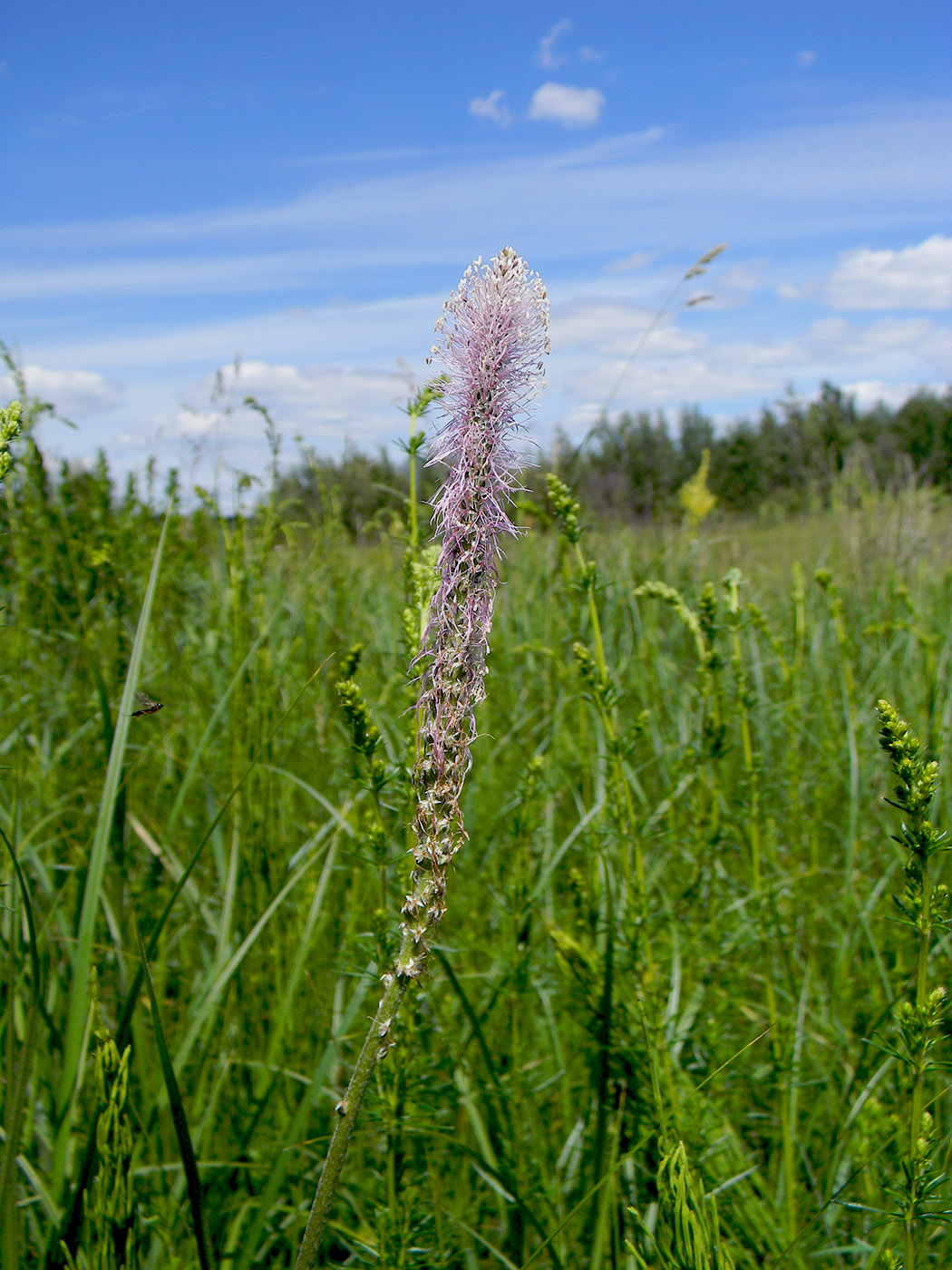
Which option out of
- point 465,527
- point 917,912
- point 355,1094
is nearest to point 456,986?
point 355,1094

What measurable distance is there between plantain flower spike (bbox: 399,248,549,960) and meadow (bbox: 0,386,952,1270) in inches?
6.8

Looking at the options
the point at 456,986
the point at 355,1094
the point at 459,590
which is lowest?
the point at 456,986

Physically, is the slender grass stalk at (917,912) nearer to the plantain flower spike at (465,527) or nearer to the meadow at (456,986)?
the meadow at (456,986)

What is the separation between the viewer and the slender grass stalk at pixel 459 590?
98 cm

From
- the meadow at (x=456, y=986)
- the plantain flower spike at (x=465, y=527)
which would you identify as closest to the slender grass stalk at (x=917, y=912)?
the meadow at (x=456, y=986)

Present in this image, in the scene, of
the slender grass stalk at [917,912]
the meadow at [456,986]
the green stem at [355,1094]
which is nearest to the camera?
the green stem at [355,1094]

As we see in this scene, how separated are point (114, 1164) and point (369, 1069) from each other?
0.59m

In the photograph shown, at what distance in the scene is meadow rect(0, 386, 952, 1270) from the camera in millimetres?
1461

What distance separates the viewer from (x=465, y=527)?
1.00 meters

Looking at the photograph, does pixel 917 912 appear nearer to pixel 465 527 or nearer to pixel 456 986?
pixel 456 986

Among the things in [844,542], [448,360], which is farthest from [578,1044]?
[844,542]

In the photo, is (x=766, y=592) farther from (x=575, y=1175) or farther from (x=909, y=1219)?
(x=909, y=1219)

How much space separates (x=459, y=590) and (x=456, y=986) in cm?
78

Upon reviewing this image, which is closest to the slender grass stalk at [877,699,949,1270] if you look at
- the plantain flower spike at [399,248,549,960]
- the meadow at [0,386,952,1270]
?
the meadow at [0,386,952,1270]
